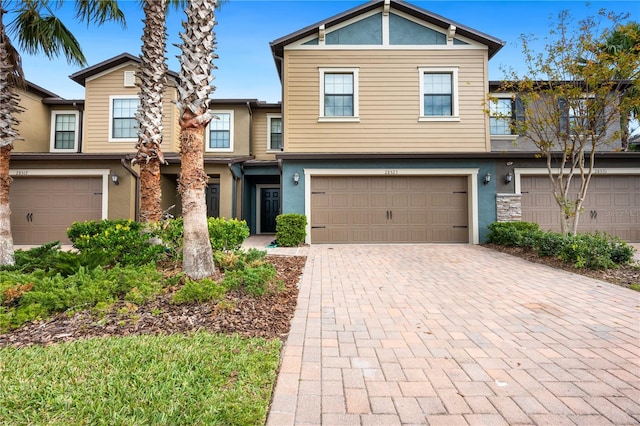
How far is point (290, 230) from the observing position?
29.9 ft

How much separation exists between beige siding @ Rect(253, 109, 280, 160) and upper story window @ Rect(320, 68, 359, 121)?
14.1 feet

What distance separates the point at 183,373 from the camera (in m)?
2.21

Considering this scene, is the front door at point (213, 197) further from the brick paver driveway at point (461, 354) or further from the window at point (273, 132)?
the brick paver driveway at point (461, 354)

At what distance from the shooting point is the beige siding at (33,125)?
1201 cm

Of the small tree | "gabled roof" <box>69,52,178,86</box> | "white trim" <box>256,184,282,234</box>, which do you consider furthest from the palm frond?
the small tree

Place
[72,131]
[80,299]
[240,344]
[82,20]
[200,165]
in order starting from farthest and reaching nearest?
1. [72,131]
2. [82,20]
3. [200,165]
4. [80,299]
5. [240,344]

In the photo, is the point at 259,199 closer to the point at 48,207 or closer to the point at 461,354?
the point at 48,207

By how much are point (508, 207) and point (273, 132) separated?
991 cm

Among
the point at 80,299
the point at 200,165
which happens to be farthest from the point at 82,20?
the point at 80,299

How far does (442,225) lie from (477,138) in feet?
10.7

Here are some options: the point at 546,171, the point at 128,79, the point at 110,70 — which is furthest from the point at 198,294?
the point at 110,70

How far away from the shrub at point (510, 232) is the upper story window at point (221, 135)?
1056 cm

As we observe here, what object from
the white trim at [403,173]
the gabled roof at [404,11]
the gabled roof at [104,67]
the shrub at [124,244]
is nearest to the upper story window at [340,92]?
the gabled roof at [404,11]

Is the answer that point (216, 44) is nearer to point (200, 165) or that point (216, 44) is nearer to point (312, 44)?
point (200, 165)
